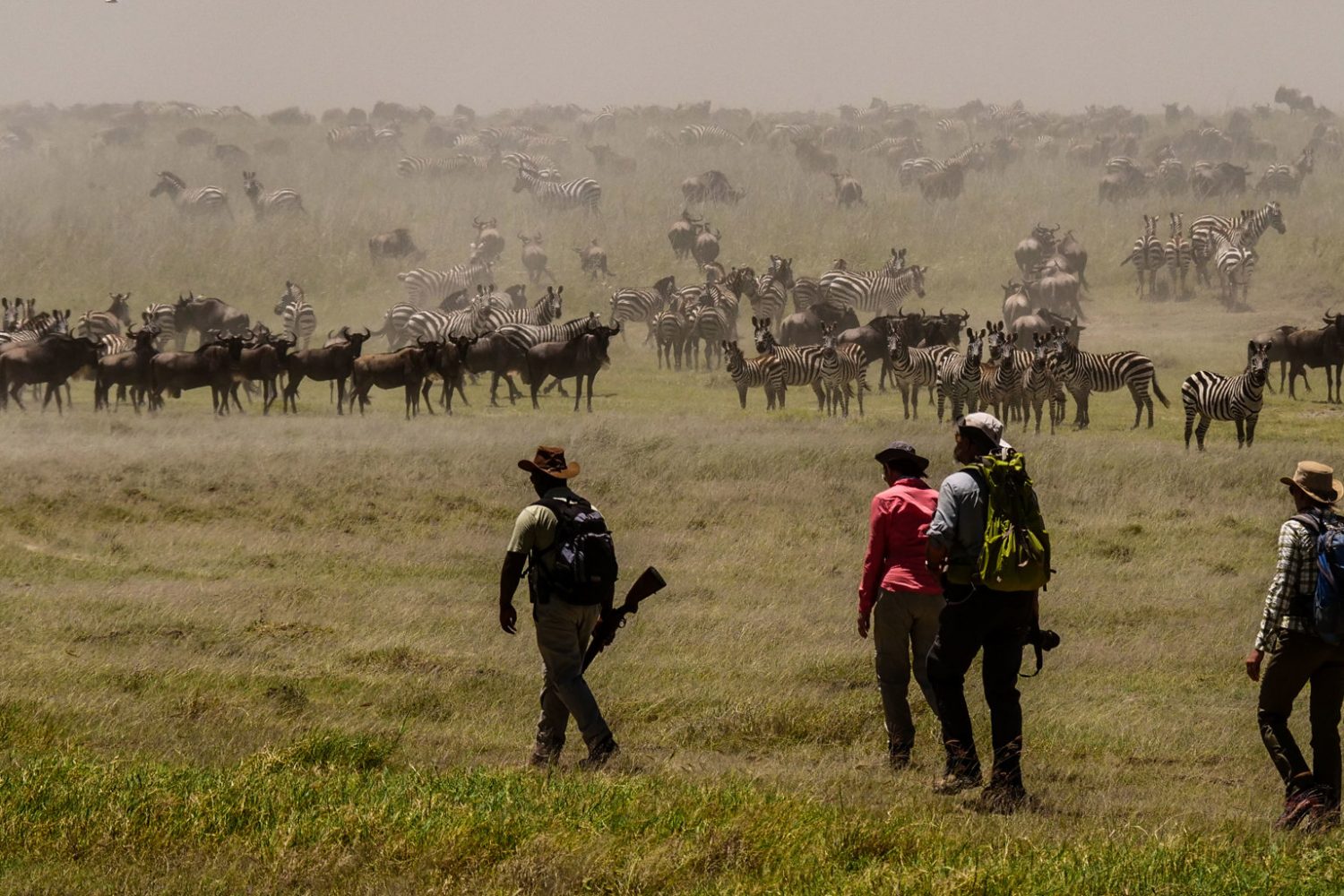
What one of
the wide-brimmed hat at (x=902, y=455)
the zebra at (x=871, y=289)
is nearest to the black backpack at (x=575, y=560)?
the wide-brimmed hat at (x=902, y=455)

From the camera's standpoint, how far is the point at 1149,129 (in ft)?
272

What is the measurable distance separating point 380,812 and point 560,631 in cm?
183

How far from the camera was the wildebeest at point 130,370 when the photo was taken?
32531 mm

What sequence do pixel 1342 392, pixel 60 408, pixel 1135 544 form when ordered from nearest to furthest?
pixel 1135 544
pixel 60 408
pixel 1342 392

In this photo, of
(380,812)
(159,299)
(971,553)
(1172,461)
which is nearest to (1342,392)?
(1172,461)

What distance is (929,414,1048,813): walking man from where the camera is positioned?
27.0 ft

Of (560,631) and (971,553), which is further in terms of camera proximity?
(560,631)

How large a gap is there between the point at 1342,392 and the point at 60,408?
2781cm

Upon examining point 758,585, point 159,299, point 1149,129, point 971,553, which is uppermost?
point 1149,129

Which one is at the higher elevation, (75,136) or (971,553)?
(75,136)

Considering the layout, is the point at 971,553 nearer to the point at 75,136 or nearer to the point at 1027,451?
the point at 1027,451

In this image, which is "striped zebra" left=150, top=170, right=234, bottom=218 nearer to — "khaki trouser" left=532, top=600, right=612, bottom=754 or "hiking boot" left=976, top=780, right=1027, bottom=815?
"khaki trouser" left=532, top=600, right=612, bottom=754

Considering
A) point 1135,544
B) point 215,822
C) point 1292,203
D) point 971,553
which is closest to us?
point 215,822

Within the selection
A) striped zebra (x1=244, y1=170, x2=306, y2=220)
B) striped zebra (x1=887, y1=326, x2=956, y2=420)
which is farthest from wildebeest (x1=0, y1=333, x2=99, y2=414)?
striped zebra (x1=244, y1=170, x2=306, y2=220)
